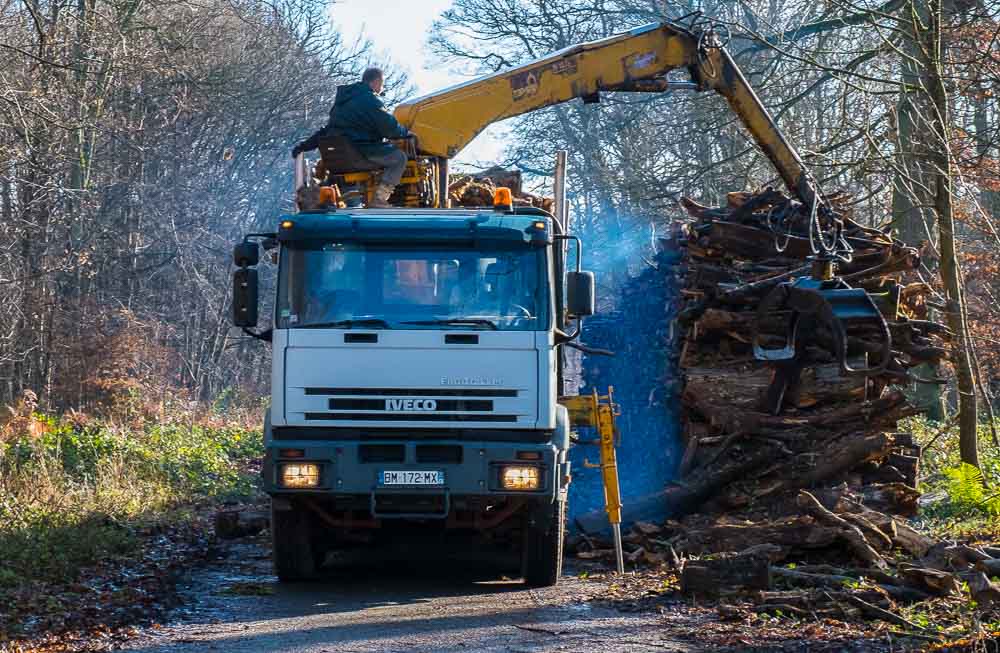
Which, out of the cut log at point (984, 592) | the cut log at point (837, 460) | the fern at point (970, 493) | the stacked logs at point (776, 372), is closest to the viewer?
the cut log at point (984, 592)

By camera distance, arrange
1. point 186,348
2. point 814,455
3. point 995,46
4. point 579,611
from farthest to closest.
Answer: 1. point 186,348
2. point 814,455
3. point 995,46
4. point 579,611

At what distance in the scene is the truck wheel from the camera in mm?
10492

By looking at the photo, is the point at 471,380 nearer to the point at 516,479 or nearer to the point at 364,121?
the point at 516,479

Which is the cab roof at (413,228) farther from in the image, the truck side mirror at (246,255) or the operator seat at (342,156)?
the operator seat at (342,156)

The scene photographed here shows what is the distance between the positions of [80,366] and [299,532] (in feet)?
48.6

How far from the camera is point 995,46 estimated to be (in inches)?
465

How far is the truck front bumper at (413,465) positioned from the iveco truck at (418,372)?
0.03 ft

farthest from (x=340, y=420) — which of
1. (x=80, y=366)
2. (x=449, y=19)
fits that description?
(x=449, y=19)

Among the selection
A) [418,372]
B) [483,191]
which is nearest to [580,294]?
[418,372]

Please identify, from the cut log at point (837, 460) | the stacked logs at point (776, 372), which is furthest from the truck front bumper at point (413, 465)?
the cut log at point (837, 460)

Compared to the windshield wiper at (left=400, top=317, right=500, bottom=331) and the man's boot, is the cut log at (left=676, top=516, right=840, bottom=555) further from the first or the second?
the man's boot

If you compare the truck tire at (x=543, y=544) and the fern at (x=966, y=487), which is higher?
the fern at (x=966, y=487)

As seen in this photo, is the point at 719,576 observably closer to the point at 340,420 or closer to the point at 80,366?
the point at 340,420

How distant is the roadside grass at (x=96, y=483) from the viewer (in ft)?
36.0
